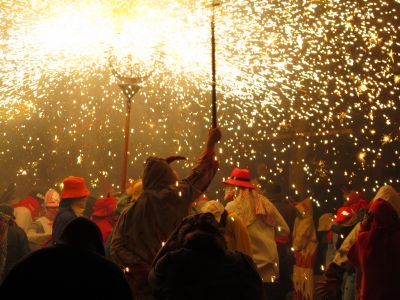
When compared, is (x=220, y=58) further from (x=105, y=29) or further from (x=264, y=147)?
(x=264, y=147)

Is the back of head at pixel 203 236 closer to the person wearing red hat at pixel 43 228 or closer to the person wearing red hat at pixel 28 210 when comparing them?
the person wearing red hat at pixel 43 228

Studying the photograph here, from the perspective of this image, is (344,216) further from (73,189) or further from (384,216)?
(73,189)

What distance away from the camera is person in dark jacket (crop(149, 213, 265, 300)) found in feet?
10.3

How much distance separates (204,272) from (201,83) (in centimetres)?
1028

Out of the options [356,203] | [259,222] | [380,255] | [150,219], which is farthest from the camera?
[356,203]

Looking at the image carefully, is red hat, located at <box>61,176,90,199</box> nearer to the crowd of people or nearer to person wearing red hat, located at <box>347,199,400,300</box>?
the crowd of people

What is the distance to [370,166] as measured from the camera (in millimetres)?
13461

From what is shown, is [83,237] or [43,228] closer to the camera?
[83,237]

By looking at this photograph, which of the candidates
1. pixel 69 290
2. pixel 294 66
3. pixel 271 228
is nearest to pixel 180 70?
pixel 294 66

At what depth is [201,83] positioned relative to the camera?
13.3 metres

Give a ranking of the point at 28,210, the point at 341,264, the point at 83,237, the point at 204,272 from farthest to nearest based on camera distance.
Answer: the point at 28,210, the point at 341,264, the point at 204,272, the point at 83,237

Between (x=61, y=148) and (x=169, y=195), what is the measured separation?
14.4 metres

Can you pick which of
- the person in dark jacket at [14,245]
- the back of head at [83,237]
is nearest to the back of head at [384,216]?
the back of head at [83,237]

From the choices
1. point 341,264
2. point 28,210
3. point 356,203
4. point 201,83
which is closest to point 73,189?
point 28,210
